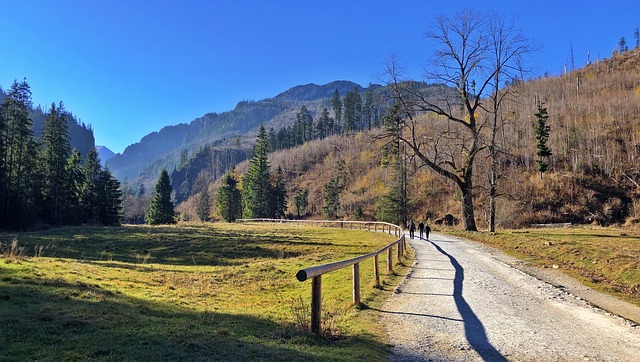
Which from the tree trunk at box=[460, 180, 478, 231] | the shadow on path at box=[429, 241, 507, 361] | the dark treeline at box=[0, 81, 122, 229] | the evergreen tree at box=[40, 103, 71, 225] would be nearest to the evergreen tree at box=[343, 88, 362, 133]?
the dark treeline at box=[0, 81, 122, 229]

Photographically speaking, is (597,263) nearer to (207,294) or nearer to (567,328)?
(567,328)

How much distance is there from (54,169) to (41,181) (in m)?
2.40

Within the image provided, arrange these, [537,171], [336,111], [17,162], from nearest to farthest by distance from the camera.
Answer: [17,162]
[537,171]
[336,111]

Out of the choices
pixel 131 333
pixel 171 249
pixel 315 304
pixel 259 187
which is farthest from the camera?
pixel 259 187

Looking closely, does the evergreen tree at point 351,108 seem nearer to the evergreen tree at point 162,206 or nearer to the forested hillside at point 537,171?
the forested hillside at point 537,171

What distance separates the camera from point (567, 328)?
7.10 meters

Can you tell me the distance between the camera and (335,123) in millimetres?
181250

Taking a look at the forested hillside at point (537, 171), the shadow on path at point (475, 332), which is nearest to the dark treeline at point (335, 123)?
the forested hillside at point (537, 171)

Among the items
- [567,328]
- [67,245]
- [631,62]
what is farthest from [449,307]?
[631,62]

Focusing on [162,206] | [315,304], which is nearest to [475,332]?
[315,304]

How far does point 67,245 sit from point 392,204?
143 ft

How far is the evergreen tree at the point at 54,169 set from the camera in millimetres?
56969

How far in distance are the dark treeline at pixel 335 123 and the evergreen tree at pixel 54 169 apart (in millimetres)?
109626

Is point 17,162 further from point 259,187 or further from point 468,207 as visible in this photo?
point 468,207
